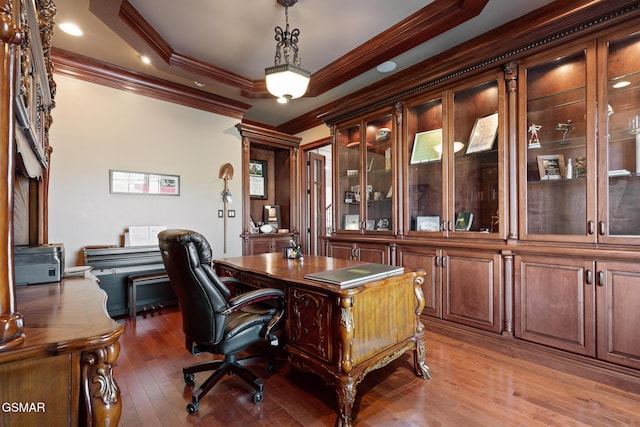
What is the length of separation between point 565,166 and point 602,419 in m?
1.74

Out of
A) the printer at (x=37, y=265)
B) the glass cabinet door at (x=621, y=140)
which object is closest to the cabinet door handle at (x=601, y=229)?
the glass cabinet door at (x=621, y=140)

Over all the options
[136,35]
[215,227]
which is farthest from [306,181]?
[136,35]

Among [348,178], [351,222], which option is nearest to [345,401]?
[351,222]

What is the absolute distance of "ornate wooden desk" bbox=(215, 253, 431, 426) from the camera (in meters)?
1.63

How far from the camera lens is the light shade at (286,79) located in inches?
96.9

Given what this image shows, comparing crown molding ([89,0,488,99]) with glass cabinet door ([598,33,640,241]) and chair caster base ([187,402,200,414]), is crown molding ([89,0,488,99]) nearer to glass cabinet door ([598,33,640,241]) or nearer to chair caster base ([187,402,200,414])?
glass cabinet door ([598,33,640,241])

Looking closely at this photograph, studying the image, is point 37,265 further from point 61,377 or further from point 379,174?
point 379,174

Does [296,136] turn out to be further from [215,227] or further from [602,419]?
[602,419]

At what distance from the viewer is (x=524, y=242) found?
2436mm

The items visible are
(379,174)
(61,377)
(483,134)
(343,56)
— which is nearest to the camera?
(61,377)

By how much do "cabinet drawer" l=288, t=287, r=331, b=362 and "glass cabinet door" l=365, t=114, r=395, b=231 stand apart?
1.83m

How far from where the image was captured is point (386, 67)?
3482 mm

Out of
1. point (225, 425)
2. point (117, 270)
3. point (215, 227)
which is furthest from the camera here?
point (215, 227)

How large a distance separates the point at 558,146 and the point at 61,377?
330 cm
